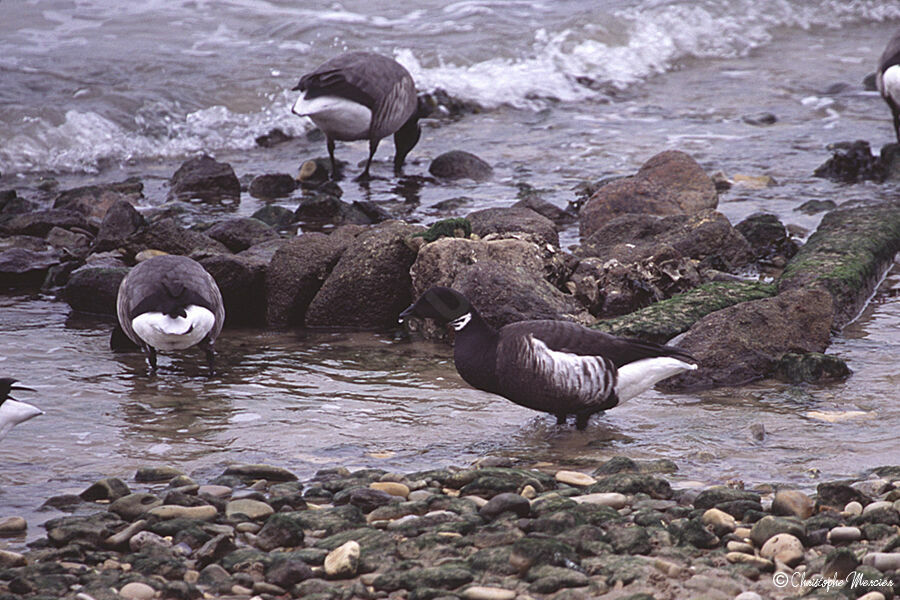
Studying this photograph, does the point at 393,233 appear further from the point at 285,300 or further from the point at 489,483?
the point at 489,483

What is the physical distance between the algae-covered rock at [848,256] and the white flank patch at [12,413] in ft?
17.9

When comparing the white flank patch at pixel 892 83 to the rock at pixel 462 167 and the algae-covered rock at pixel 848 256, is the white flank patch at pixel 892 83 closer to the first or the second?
the algae-covered rock at pixel 848 256

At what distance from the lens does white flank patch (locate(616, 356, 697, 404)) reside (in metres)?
6.07

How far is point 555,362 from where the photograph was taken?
19.6 ft

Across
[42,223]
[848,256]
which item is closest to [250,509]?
[848,256]

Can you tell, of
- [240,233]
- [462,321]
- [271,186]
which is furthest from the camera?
[271,186]

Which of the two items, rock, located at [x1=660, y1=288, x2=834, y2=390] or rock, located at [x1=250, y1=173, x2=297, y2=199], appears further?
rock, located at [x1=250, y1=173, x2=297, y2=199]

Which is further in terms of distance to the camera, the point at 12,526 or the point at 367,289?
the point at 367,289

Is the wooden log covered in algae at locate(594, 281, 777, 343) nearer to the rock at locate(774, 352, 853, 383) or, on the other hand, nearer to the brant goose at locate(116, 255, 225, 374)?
the rock at locate(774, 352, 853, 383)

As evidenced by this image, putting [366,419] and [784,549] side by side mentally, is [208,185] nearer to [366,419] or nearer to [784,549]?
[366,419]

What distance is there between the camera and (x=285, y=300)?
8.52 metres

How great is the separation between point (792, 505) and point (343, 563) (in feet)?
6.44

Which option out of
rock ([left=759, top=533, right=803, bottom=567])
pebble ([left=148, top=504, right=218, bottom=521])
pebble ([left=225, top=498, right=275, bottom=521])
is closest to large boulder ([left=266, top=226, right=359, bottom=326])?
pebble ([left=225, top=498, right=275, bottom=521])

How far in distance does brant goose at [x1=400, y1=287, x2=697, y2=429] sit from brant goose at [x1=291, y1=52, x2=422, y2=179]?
7.15 m
